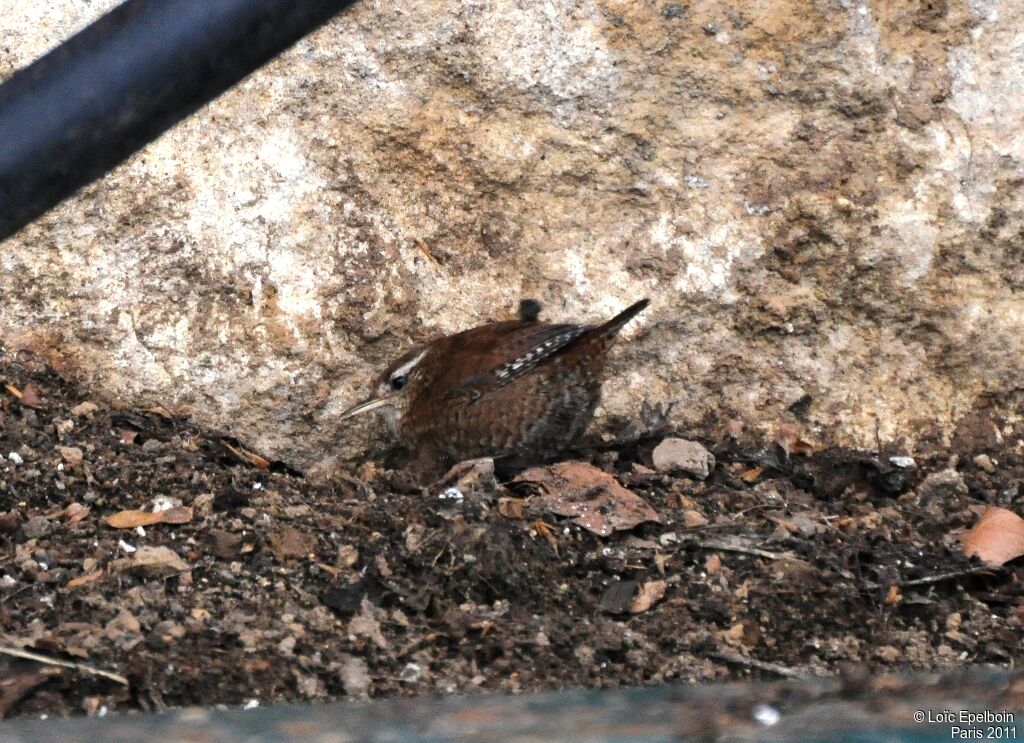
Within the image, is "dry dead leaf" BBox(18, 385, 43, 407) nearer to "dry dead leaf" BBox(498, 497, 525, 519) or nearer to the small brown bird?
the small brown bird

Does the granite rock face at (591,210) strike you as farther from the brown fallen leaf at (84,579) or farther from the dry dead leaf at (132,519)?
the brown fallen leaf at (84,579)

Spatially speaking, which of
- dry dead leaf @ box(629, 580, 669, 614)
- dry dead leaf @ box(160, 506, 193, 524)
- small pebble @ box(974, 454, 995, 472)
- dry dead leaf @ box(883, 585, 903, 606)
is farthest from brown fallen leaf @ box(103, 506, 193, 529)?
small pebble @ box(974, 454, 995, 472)

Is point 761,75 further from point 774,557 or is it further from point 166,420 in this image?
point 166,420

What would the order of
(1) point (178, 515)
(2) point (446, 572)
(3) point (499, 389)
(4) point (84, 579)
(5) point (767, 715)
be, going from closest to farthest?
(5) point (767, 715), (4) point (84, 579), (2) point (446, 572), (1) point (178, 515), (3) point (499, 389)

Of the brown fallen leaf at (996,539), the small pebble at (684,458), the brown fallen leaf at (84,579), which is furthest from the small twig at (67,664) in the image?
the brown fallen leaf at (996,539)

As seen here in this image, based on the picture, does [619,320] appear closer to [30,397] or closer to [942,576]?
[942,576]

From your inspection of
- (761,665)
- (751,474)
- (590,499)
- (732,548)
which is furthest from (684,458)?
(761,665)
